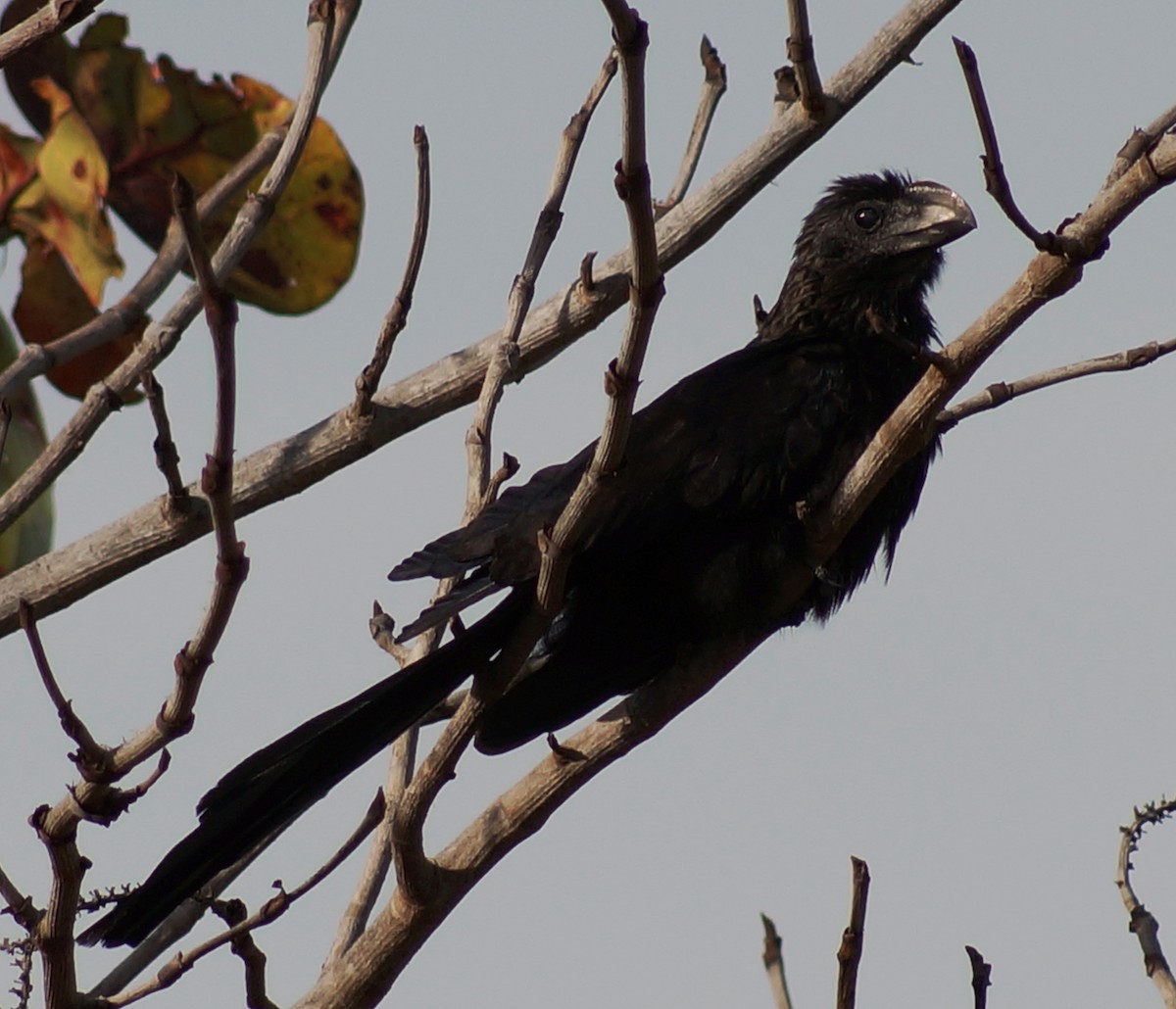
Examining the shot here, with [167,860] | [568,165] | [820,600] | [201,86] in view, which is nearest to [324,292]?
[201,86]

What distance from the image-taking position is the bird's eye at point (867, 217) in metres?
4.91

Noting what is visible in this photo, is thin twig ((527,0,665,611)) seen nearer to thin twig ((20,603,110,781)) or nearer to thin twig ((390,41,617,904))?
thin twig ((390,41,617,904))

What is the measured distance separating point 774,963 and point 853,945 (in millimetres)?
124

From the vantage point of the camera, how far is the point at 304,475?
407cm

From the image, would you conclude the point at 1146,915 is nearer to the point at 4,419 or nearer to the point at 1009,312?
the point at 1009,312

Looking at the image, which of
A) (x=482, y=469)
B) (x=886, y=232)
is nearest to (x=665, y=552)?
(x=482, y=469)

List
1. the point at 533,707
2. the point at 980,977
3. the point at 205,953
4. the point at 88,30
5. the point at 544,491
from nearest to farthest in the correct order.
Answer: the point at 980,977 → the point at 205,953 → the point at 544,491 → the point at 533,707 → the point at 88,30

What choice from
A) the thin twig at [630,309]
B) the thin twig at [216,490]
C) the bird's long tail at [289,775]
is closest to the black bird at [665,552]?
the bird's long tail at [289,775]

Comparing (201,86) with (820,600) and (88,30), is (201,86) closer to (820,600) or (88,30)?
(88,30)

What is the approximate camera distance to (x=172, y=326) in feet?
12.1

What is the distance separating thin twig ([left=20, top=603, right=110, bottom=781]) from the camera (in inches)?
94.0

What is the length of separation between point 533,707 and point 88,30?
2.15m

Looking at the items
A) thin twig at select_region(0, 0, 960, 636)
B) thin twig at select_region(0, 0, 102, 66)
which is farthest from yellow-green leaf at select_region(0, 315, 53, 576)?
thin twig at select_region(0, 0, 102, 66)

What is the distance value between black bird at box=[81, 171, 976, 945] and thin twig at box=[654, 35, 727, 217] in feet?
1.40
